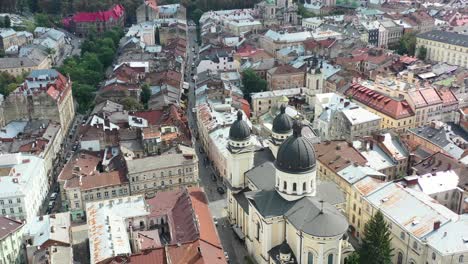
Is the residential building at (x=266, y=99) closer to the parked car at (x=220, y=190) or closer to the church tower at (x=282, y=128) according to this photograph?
the parked car at (x=220, y=190)

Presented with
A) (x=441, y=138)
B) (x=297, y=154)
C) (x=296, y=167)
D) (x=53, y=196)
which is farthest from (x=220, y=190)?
(x=441, y=138)

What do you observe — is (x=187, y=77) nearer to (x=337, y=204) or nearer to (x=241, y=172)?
(x=241, y=172)

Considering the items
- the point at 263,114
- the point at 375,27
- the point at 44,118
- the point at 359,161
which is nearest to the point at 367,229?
the point at 359,161

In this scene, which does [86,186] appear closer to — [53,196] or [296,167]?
[53,196]

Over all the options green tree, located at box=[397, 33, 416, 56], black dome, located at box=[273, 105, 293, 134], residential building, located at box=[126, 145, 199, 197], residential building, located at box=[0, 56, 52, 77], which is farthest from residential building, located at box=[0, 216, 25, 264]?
green tree, located at box=[397, 33, 416, 56]

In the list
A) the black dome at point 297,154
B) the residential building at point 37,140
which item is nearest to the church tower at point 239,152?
the black dome at point 297,154

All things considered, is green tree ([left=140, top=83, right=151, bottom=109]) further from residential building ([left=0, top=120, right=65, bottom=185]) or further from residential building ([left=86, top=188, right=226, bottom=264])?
residential building ([left=86, top=188, right=226, bottom=264])

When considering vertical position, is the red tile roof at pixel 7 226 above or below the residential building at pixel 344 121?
below
